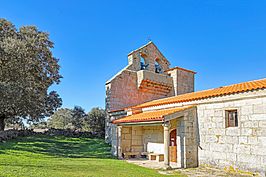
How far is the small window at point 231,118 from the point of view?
31.0 feet

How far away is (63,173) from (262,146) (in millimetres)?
6673

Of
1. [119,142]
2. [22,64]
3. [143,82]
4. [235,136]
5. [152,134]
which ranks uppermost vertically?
[22,64]

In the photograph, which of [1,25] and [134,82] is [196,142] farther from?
[1,25]

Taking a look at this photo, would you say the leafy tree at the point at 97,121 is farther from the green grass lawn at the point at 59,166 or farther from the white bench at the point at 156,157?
the green grass lawn at the point at 59,166

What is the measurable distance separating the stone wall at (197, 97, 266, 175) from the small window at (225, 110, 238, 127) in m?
0.15

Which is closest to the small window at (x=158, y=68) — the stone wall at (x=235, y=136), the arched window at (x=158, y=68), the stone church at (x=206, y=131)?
the arched window at (x=158, y=68)

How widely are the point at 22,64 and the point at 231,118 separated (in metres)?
13.4

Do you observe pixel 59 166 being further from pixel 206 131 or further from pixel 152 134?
pixel 152 134

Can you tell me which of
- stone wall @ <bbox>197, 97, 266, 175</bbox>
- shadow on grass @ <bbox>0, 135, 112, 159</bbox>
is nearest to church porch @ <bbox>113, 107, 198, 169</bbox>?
stone wall @ <bbox>197, 97, 266, 175</bbox>

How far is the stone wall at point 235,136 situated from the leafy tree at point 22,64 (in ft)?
37.3

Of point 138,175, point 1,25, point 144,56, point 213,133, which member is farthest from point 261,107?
point 1,25

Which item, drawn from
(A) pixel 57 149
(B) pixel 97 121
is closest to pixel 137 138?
(A) pixel 57 149

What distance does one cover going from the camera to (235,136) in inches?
365

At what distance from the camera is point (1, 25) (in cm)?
1947
